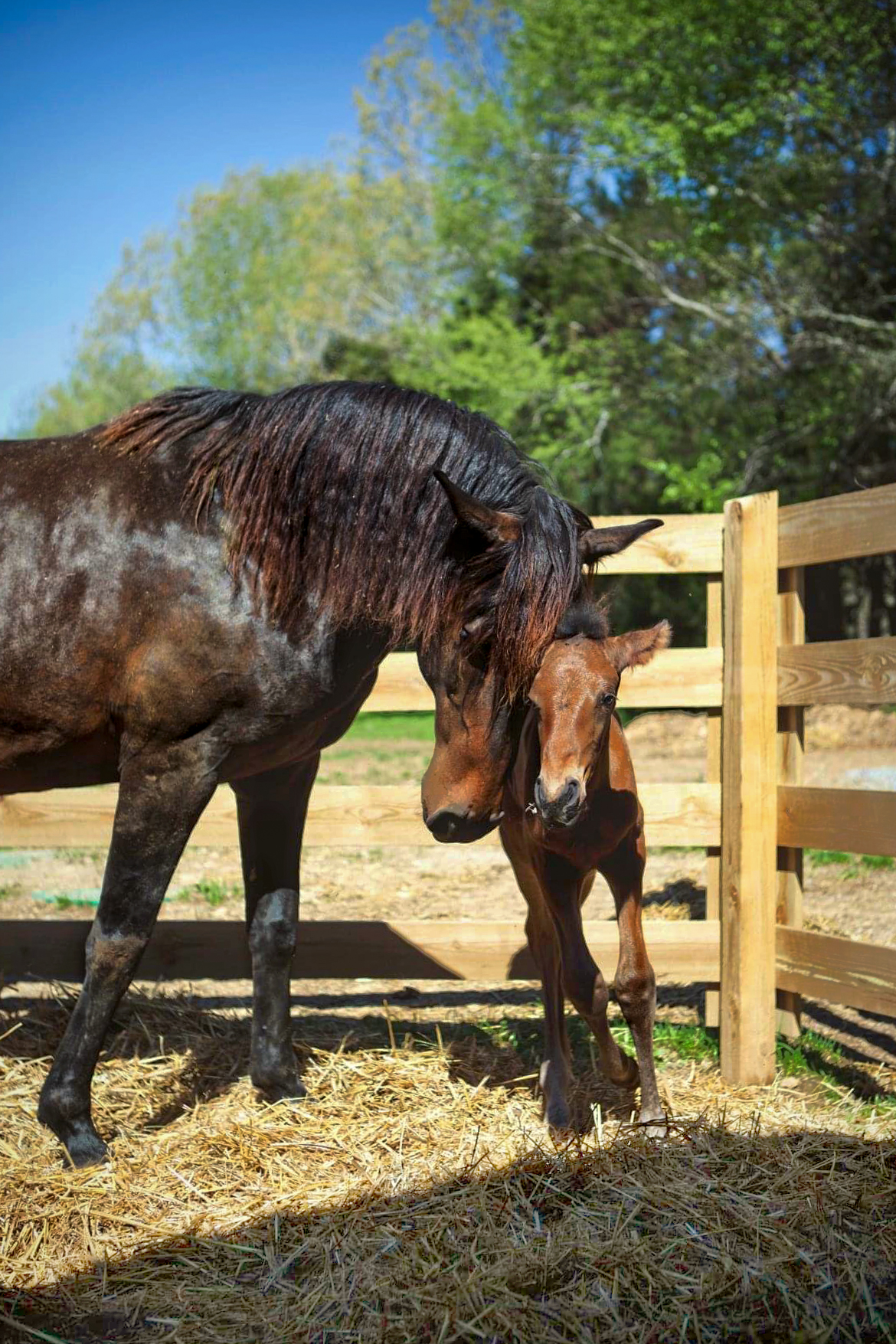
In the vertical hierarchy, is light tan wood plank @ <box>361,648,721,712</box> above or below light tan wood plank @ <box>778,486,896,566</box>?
below

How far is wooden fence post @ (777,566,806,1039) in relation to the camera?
3.93 metres

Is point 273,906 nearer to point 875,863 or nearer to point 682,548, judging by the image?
point 682,548

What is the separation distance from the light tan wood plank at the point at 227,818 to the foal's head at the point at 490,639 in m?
1.32

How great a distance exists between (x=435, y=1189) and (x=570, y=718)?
1.22 meters

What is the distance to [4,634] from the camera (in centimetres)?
305

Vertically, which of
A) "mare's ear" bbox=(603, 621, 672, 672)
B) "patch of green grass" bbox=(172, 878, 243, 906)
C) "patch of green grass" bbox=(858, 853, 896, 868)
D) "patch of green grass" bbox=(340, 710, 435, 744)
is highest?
"mare's ear" bbox=(603, 621, 672, 672)

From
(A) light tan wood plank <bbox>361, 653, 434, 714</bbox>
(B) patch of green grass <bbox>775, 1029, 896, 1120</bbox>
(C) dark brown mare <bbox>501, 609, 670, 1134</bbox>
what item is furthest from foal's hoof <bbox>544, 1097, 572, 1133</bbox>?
(A) light tan wood plank <bbox>361, 653, 434, 714</bbox>

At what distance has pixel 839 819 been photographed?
3541 millimetres

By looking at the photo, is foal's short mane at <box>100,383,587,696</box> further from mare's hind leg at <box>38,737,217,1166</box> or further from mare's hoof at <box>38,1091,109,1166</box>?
mare's hoof at <box>38,1091,109,1166</box>

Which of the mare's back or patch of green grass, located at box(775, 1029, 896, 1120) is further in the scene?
patch of green grass, located at box(775, 1029, 896, 1120)

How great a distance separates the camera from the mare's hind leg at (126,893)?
9.87ft

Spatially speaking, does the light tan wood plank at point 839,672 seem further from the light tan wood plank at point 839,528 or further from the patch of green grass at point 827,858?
the patch of green grass at point 827,858

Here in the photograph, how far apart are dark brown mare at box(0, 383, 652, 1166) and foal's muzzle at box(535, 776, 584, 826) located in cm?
45

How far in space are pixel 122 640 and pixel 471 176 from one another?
765 inches
